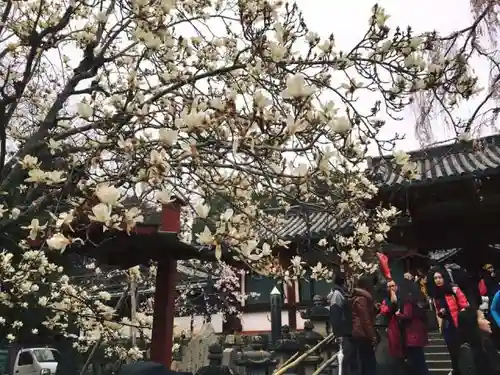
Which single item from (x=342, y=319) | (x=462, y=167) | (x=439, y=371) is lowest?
(x=439, y=371)

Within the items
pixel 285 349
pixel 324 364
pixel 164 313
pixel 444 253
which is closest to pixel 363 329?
pixel 324 364

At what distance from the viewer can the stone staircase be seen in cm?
894

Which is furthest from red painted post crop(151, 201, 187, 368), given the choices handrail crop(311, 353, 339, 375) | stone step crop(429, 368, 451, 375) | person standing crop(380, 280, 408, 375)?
stone step crop(429, 368, 451, 375)

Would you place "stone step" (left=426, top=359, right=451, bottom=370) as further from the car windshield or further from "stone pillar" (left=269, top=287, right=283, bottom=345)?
the car windshield

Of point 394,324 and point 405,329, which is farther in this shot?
point 394,324

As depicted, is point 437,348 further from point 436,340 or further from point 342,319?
point 342,319

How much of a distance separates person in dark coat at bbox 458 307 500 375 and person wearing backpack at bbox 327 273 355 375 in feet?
5.07

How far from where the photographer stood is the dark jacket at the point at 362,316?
5.95 meters

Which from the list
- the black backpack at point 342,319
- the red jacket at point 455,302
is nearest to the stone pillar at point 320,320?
the black backpack at point 342,319

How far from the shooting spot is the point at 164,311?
6695 millimetres

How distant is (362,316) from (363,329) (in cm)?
15

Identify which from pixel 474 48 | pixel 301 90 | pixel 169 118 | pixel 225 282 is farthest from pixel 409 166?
pixel 225 282

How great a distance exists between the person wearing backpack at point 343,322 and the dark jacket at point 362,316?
10 cm

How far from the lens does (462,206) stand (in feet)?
33.9
